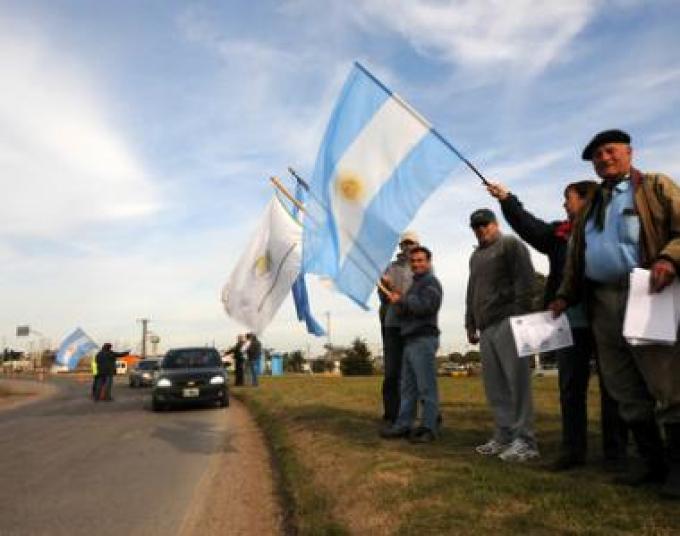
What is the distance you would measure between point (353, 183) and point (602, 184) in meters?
3.28

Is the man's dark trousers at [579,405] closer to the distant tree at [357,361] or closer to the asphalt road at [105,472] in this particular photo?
the asphalt road at [105,472]

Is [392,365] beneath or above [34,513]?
above

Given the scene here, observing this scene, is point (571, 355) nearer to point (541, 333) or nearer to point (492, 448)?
point (541, 333)

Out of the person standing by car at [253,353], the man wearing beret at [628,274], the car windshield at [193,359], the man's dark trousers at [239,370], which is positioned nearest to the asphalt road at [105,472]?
the man wearing beret at [628,274]

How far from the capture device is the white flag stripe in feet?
25.2

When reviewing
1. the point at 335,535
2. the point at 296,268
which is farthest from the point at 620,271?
the point at 296,268

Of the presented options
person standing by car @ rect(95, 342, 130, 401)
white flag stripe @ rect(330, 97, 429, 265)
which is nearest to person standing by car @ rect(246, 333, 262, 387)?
person standing by car @ rect(95, 342, 130, 401)

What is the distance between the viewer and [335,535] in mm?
4730

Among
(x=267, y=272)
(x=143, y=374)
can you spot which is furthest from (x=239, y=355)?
(x=267, y=272)

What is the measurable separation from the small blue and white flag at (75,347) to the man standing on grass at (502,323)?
130ft

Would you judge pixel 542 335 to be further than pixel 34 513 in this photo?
No

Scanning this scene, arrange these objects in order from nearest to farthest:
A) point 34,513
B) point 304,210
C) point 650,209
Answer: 1. point 650,209
2. point 34,513
3. point 304,210

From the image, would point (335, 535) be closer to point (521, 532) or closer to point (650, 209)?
point (521, 532)

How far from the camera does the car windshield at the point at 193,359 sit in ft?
62.0
